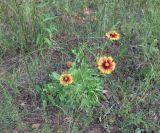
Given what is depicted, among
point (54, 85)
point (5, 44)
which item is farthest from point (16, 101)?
point (5, 44)

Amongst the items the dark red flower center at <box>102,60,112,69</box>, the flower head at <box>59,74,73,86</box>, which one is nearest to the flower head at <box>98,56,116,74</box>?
the dark red flower center at <box>102,60,112,69</box>

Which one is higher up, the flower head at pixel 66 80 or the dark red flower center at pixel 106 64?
the dark red flower center at pixel 106 64

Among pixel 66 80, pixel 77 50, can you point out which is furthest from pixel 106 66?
pixel 77 50

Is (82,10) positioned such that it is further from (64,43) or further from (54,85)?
(54,85)

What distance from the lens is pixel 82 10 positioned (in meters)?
3.24

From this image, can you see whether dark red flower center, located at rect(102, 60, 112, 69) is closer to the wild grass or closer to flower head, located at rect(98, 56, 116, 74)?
flower head, located at rect(98, 56, 116, 74)

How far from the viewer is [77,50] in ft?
9.40

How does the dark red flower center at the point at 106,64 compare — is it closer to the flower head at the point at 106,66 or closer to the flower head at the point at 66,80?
the flower head at the point at 106,66

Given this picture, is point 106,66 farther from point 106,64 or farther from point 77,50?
point 77,50

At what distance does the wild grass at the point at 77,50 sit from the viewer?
8.11 ft

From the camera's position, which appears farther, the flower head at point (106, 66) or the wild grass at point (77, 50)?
the wild grass at point (77, 50)

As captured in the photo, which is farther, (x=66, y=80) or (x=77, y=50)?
(x=77, y=50)

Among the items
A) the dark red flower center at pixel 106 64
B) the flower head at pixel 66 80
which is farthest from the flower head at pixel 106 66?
the flower head at pixel 66 80

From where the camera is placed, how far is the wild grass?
2473 mm
